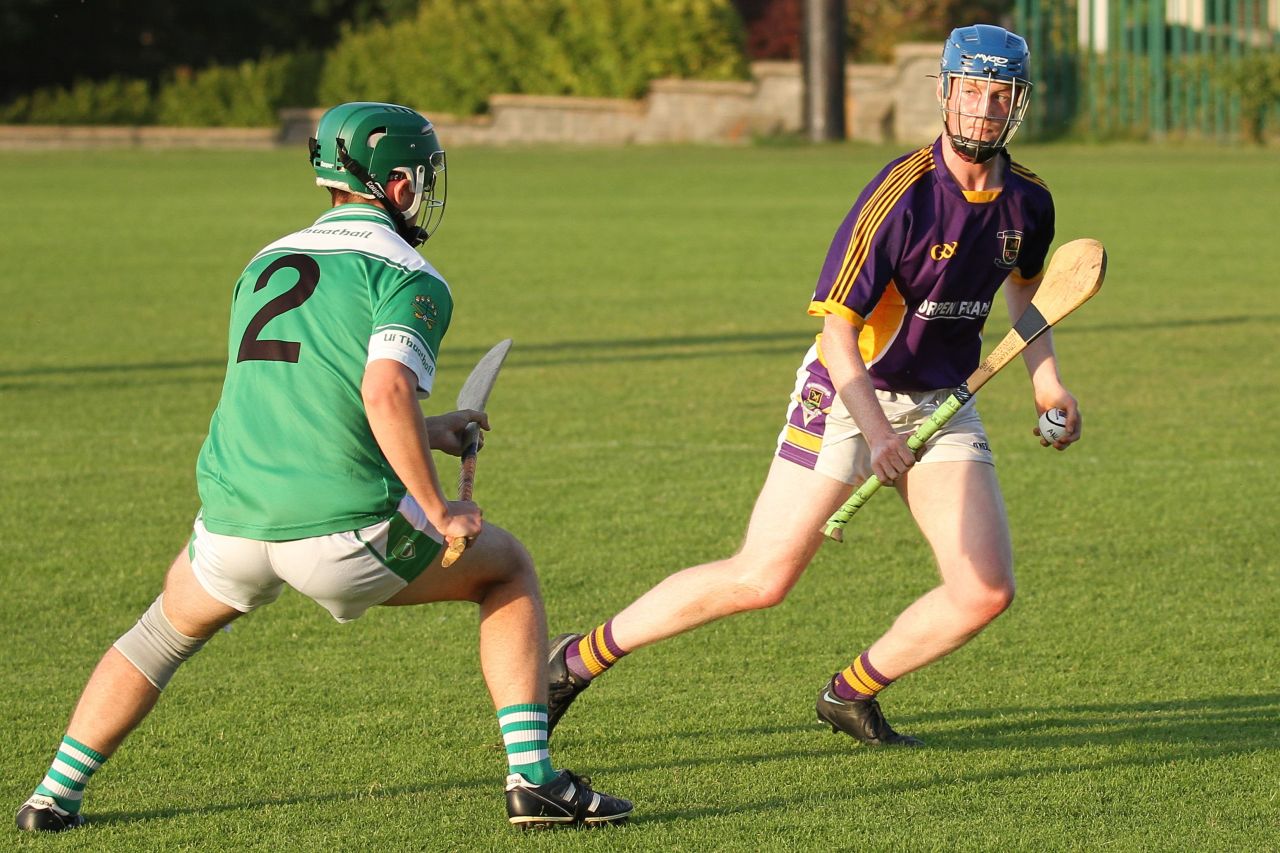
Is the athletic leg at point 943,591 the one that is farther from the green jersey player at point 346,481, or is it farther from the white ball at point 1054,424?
the green jersey player at point 346,481

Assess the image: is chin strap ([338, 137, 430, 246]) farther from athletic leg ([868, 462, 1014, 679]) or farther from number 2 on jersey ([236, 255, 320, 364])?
athletic leg ([868, 462, 1014, 679])

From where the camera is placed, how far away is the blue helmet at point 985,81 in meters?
5.00

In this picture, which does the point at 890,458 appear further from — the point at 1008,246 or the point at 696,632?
the point at 696,632

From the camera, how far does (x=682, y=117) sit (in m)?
37.8

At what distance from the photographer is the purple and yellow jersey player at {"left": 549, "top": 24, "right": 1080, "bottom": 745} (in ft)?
16.4

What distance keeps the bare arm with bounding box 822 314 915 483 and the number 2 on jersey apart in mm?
1462

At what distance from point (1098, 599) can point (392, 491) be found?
11.7 ft

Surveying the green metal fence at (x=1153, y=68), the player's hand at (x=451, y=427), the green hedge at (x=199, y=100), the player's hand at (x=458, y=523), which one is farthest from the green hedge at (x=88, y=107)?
the player's hand at (x=458, y=523)

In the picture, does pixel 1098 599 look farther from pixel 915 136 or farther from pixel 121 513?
pixel 915 136

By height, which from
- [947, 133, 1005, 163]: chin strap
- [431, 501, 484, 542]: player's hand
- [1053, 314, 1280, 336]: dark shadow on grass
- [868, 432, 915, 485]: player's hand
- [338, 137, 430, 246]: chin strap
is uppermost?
[338, 137, 430, 246]: chin strap

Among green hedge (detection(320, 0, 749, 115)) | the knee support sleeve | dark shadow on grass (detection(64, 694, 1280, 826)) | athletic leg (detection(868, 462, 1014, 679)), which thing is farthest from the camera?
green hedge (detection(320, 0, 749, 115))

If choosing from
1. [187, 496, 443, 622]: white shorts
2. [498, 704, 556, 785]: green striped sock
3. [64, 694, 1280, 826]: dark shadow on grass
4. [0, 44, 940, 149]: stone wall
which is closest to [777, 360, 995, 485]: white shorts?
[64, 694, 1280, 826]: dark shadow on grass

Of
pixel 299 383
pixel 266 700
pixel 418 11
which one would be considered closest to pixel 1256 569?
pixel 266 700

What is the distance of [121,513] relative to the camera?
854cm
